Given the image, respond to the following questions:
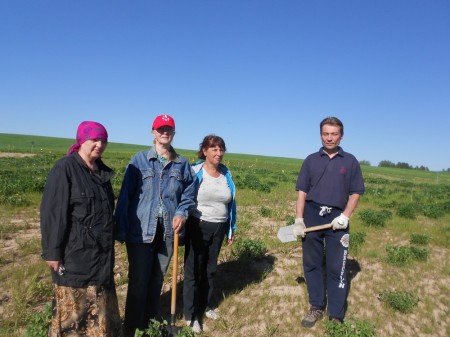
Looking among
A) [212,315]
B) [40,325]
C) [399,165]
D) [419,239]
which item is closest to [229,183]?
[212,315]

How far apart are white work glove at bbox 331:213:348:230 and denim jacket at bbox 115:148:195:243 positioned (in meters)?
1.95

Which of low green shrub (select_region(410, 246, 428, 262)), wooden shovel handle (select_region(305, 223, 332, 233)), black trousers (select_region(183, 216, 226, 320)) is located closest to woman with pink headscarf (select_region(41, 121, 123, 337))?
black trousers (select_region(183, 216, 226, 320))

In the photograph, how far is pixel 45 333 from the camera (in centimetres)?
318

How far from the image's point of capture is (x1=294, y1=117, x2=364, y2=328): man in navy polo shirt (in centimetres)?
416

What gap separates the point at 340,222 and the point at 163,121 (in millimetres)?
2359

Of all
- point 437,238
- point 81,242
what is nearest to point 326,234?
point 81,242

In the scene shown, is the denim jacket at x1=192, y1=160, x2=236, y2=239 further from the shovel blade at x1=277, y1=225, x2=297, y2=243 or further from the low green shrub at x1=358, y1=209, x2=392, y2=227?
the low green shrub at x1=358, y1=209, x2=392, y2=227

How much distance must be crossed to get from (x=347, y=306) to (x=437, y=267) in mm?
2825

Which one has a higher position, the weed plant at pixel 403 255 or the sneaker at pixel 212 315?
the weed plant at pixel 403 255

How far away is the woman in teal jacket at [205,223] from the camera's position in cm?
409

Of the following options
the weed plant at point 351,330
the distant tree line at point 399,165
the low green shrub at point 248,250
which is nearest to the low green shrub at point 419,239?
the low green shrub at point 248,250

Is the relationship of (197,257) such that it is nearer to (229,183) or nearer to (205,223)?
(205,223)

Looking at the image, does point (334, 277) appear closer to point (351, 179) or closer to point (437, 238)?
point (351, 179)

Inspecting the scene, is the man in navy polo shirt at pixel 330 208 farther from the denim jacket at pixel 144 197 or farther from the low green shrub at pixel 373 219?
the low green shrub at pixel 373 219
